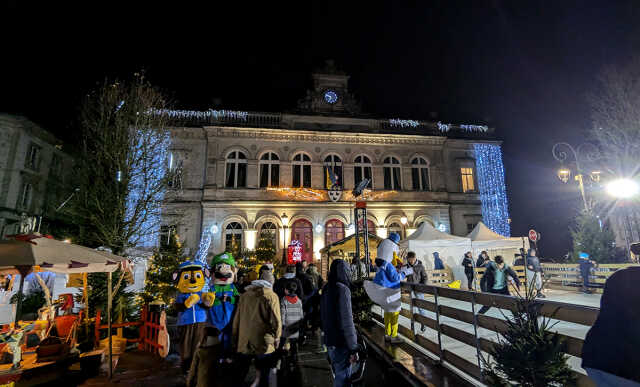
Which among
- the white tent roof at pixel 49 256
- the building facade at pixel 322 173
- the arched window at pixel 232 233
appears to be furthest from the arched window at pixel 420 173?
the white tent roof at pixel 49 256

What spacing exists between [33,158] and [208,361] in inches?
1108

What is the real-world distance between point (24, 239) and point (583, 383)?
26.1 ft

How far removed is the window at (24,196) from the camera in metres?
21.2

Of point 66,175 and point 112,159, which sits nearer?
point 112,159

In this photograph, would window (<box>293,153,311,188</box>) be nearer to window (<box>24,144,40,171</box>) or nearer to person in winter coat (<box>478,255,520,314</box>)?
person in winter coat (<box>478,255,520,314</box>)

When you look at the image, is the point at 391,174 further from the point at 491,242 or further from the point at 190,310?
the point at 190,310

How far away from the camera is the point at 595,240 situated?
14.7m

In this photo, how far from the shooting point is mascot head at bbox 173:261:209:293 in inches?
187

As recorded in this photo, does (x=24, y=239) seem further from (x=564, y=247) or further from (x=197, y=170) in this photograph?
(x=564, y=247)

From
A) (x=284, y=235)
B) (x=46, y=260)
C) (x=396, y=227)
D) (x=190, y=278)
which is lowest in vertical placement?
(x=190, y=278)

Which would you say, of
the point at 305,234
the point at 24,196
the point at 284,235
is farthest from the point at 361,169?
the point at 24,196

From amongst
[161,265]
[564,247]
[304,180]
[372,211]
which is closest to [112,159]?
[161,265]

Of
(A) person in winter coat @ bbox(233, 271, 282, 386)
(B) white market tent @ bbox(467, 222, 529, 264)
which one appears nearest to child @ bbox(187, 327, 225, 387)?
(A) person in winter coat @ bbox(233, 271, 282, 386)

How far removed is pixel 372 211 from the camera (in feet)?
70.6
